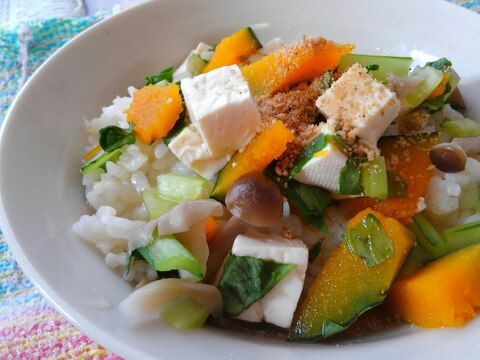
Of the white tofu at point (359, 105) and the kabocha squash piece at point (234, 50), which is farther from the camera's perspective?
the kabocha squash piece at point (234, 50)

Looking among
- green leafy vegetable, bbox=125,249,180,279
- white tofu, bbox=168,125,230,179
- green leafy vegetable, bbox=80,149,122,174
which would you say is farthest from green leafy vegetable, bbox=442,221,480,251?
green leafy vegetable, bbox=80,149,122,174

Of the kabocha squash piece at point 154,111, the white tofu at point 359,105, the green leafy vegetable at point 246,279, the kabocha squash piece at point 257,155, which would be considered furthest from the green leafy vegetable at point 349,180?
the kabocha squash piece at point 154,111

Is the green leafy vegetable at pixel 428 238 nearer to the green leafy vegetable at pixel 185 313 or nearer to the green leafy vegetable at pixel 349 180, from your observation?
the green leafy vegetable at pixel 349 180

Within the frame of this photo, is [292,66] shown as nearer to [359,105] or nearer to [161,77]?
[359,105]

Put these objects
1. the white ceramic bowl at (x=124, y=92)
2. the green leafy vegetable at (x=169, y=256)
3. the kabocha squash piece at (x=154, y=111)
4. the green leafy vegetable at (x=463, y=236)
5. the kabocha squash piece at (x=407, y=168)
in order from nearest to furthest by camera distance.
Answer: the white ceramic bowl at (x=124, y=92), the green leafy vegetable at (x=169, y=256), the green leafy vegetable at (x=463, y=236), the kabocha squash piece at (x=407, y=168), the kabocha squash piece at (x=154, y=111)

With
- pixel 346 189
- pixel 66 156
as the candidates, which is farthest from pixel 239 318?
pixel 66 156

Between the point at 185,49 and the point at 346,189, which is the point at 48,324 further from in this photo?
the point at 185,49

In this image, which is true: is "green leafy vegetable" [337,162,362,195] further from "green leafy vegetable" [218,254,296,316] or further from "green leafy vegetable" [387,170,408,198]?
"green leafy vegetable" [218,254,296,316]

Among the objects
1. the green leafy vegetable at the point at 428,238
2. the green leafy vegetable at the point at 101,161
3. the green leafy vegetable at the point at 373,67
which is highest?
the green leafy vegetable at the point at 373,67
